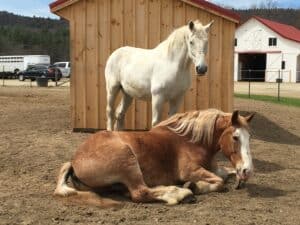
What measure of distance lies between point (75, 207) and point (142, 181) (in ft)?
2.31

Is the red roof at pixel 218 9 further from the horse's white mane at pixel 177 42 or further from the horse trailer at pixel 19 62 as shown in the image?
the horse trailer at pixel 19 62

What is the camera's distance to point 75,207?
5.02m

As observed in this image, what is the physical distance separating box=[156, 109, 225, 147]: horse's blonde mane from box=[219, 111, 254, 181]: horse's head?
196mm

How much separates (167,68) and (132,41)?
331 cm

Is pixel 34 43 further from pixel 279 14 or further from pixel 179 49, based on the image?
pixel 179 49

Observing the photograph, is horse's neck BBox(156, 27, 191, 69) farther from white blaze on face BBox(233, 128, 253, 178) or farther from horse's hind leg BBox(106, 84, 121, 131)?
white blaze on face BBox(233, 128, 253, 178)

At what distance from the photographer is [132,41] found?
10766 mm

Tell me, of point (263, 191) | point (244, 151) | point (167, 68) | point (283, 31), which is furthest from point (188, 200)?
point (283, 31)

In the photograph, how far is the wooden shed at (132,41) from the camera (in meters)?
10.6

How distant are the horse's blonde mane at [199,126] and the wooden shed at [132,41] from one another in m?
4.89

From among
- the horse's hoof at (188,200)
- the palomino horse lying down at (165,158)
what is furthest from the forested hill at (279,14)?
the horse's hoof at (188,200)

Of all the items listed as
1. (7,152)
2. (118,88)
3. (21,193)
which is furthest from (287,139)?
(21,193)

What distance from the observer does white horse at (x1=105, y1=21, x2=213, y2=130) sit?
22.7 feet

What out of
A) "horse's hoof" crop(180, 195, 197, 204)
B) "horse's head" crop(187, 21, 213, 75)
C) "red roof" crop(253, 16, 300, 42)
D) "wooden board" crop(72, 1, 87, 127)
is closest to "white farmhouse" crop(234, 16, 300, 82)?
"red roof" crop(253, 16, 300, 42)
